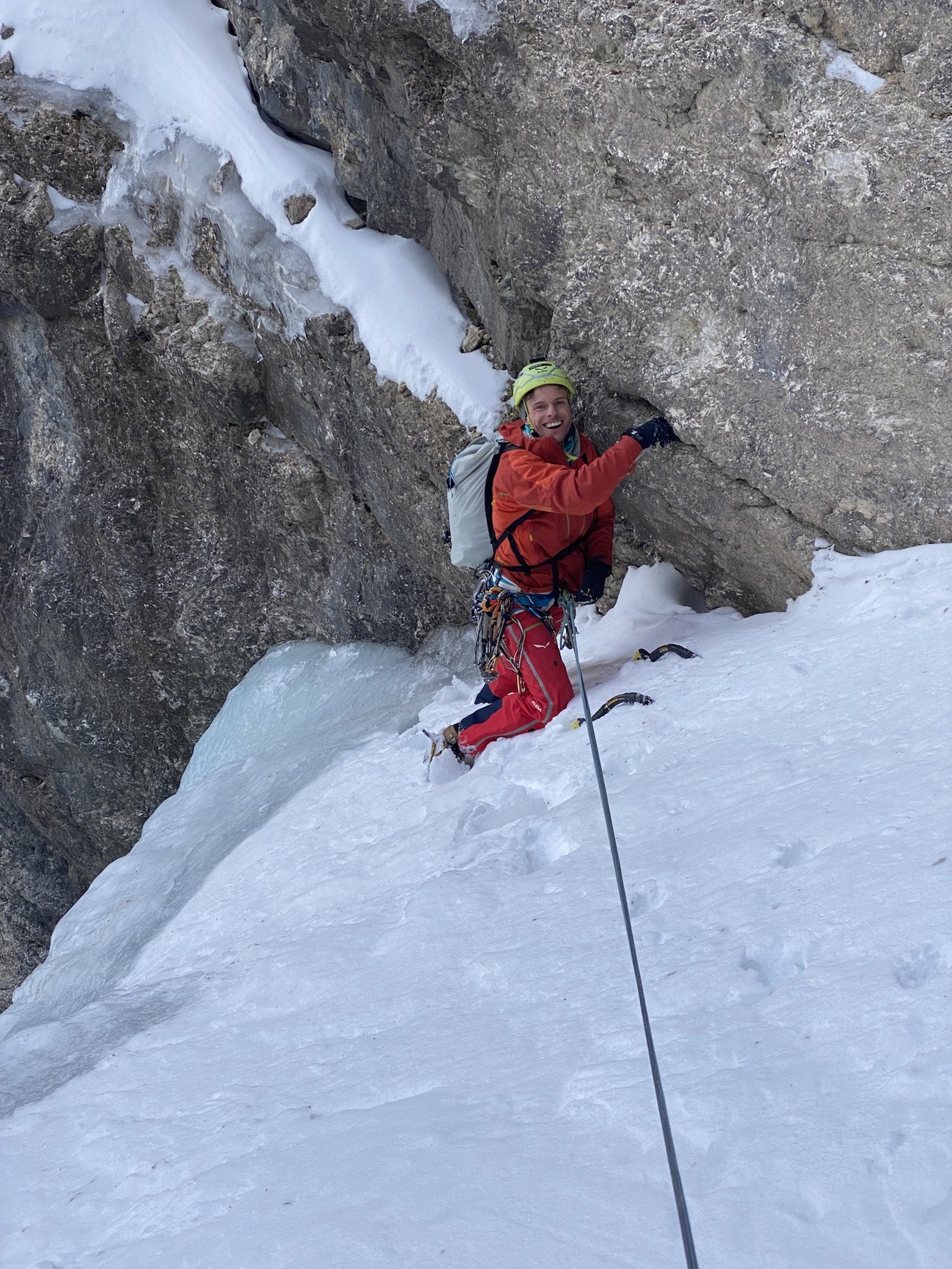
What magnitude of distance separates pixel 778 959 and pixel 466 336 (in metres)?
3.70

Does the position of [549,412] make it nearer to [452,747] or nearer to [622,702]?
[622,702]

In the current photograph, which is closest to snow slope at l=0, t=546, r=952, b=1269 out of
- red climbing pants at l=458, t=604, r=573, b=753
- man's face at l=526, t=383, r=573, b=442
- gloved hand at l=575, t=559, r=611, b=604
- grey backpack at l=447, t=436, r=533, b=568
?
red climbing pants at l=458, t=604, r=573, b=753

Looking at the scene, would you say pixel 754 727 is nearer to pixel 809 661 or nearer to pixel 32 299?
pixel 809 661

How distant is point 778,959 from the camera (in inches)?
74.0

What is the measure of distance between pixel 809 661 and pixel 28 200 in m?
5.71

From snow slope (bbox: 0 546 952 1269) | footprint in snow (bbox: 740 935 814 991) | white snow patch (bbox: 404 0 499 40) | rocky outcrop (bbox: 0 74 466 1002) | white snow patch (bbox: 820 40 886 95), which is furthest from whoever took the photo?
rocky outcrop (bbox: 0 74 466 1002)

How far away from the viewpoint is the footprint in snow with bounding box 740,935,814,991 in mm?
1830

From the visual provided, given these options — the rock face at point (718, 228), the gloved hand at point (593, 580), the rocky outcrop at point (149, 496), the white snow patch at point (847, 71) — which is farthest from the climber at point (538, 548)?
the white snow patch at point (847, 71)

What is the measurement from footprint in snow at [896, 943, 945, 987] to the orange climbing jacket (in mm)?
2174

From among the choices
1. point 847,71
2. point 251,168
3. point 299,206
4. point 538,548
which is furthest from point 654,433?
point 251,168

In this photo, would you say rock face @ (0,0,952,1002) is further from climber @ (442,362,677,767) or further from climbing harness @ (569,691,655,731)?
climbing harness @ (569,691,655,731)

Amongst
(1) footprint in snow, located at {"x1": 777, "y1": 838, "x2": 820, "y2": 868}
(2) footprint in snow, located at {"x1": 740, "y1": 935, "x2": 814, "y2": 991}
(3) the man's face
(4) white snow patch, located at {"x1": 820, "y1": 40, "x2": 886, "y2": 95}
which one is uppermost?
(4) white snow patch, located at {"x1": 820, "y1": 40, "x2": 886, "y2": 95}

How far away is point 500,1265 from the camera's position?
1.39 m

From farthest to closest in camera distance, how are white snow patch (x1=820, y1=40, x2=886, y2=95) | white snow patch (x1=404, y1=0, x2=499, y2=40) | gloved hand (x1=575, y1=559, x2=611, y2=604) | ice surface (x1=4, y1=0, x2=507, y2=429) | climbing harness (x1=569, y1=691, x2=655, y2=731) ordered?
1. ice surface (x1=4, y1=0, x2=507, y2=429)
2. gloved hand (x1=575, y1=559, x2=611, y2=604)
3. white snow patch (x1=404, y1=0, x2=499, y2=40)
4. climbing harness (x1=569, y1=691, x2=655, y2=731)
5. white snow patch (x1=820, y1=40, x2=886, y2=95)
